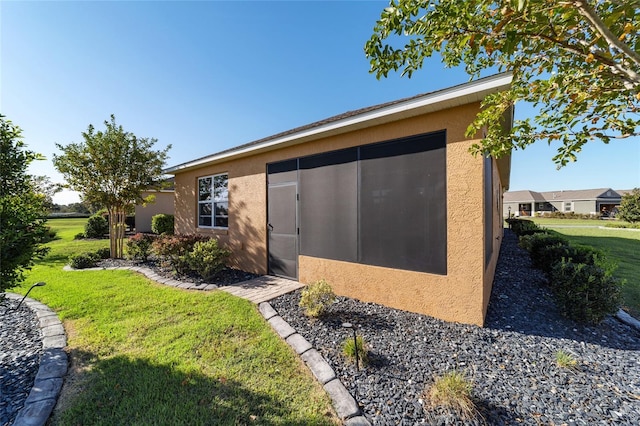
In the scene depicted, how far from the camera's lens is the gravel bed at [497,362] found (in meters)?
2.27

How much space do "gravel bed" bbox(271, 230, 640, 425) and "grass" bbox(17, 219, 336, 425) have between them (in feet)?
1.89

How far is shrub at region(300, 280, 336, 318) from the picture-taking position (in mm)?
4141

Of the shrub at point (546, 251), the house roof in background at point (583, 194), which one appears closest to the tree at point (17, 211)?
the shrub at point (546, 251)

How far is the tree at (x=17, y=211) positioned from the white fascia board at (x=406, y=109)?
4.02m

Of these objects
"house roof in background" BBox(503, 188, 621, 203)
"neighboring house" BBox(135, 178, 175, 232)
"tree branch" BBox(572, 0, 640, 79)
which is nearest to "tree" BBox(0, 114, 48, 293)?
"tree branch" BBox(572, 0, 640, 79)

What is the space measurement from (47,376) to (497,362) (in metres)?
5.34

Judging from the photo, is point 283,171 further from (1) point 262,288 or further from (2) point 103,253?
(2) point 103,253

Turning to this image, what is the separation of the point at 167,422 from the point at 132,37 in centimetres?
867

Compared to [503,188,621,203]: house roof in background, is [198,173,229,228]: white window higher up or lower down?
lower down

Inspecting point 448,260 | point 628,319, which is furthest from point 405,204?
point 628,319

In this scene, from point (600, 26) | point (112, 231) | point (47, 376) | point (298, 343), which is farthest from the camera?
point (112, 231)

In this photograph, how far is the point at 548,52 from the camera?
236 centimetres

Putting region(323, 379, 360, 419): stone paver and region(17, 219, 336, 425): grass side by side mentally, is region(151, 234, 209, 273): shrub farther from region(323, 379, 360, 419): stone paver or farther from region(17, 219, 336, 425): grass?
region(323, 379, 360, 419): stone paver

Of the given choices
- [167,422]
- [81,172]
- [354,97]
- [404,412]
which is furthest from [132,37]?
[404,412]
